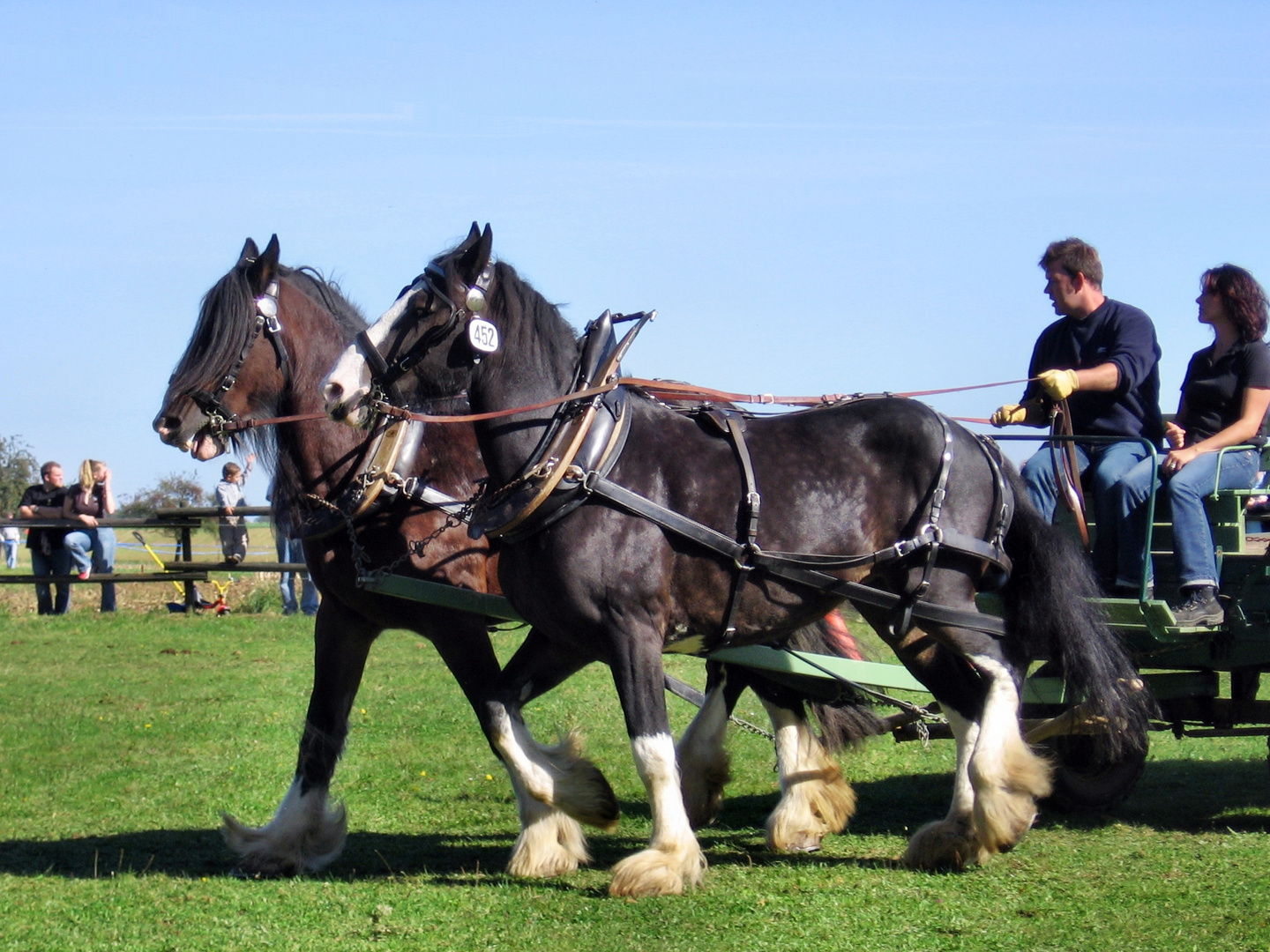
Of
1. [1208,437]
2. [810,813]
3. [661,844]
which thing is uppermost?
[1208,437]

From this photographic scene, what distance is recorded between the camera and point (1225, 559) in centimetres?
547

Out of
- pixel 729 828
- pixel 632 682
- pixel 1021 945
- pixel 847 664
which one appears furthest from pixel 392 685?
pixel 1021 945

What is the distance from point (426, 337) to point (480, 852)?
2294 millimetres

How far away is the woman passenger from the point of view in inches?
205

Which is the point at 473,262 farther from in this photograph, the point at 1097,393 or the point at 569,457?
the point at 1097,393

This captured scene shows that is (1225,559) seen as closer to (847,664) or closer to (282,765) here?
(847,664)

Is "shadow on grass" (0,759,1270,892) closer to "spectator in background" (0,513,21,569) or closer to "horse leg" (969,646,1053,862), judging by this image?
"horse leg" (969,646,1053,862)

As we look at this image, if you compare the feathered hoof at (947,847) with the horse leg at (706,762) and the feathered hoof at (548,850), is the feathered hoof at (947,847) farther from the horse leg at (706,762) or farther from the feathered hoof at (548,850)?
the feathered hoof at (548,850)

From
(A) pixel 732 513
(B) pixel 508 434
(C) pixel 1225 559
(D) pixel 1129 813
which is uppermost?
(B) pixel 508 434

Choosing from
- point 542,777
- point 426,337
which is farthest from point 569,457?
point 542,777

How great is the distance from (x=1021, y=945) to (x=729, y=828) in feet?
7.55

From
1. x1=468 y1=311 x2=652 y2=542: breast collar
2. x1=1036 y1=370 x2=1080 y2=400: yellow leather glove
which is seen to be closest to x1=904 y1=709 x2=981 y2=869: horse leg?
x1=1036 y1=370 x2=1080 y2=400: yellow leather glove

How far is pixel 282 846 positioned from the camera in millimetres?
5129

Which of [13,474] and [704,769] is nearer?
[704,769]
